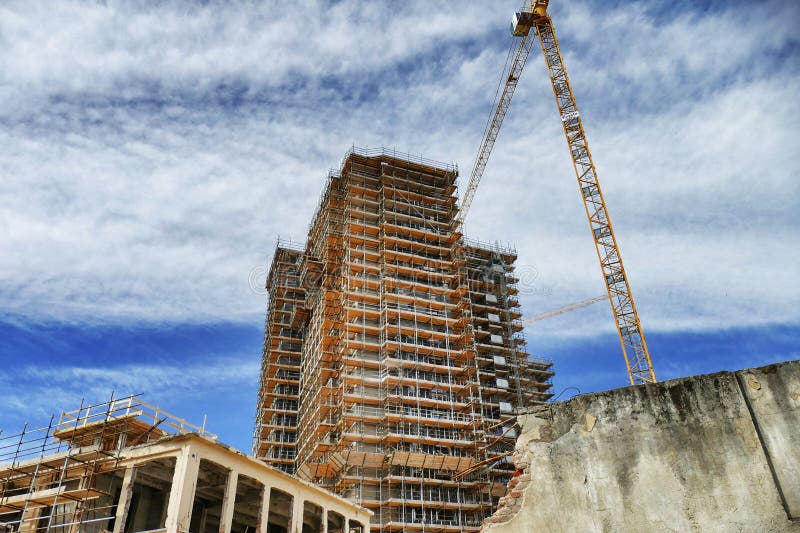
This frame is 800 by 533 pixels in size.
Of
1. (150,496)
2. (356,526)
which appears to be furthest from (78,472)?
(356,526)

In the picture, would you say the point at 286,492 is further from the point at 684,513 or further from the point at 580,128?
the point at 580,128

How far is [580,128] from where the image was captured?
4838cm

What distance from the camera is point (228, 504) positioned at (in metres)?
17.0

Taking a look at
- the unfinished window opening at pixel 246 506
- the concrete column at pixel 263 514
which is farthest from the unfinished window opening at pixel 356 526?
the concrete column at pixel 263 514

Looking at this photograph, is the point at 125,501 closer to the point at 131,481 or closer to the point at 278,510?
the point at 131,481

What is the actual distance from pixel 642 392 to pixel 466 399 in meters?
35.6

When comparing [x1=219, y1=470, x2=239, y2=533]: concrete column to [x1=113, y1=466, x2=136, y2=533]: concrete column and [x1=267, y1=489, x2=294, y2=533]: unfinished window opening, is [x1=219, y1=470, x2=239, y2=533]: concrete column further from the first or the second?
[x1=267, y1=489, x2=294, y2=533]: unfinished window opening

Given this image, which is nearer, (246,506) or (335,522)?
(246,506)

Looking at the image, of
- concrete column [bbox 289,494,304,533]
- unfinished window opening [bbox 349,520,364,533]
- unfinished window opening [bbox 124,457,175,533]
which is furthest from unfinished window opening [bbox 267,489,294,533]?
unfinished window opening [bbox 124,457,175,533]

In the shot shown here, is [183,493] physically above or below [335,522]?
below

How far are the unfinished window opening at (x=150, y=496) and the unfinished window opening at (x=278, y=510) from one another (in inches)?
158

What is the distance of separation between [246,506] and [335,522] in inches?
186

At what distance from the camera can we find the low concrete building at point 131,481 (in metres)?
16.0

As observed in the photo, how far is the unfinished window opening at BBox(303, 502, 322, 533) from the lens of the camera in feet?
74.8
